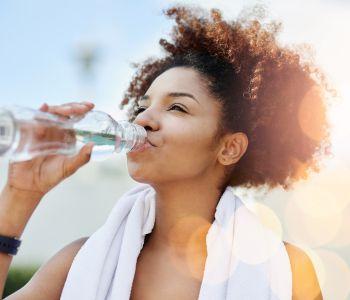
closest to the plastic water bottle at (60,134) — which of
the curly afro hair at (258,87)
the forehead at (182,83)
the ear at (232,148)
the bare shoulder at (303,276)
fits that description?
the forehead at (182,83)

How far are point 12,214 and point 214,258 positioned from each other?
3.31 feet

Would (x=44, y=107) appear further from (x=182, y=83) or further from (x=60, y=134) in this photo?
(x=182, y=83)

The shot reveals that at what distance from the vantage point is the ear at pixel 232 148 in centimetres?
289

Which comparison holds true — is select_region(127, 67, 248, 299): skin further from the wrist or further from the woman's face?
the wrist

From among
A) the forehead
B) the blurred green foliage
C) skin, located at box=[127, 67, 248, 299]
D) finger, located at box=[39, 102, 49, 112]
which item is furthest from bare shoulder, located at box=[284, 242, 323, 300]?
the blurred green foliage

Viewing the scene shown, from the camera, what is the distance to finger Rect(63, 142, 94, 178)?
84.6 inches

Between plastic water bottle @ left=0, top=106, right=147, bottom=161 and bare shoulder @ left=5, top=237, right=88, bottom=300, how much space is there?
674mm

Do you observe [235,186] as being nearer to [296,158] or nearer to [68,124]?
[296,158]

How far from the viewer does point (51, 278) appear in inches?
105

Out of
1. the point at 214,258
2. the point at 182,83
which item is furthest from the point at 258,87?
the point at 214,258

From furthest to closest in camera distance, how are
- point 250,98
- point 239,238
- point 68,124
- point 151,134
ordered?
point 250,98
point 239,238
point 151,134
point 68,124

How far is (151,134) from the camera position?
8.36 feet

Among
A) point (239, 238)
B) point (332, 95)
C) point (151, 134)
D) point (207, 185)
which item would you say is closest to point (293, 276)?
point (239, 238)

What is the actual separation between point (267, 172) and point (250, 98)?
0.55 m
